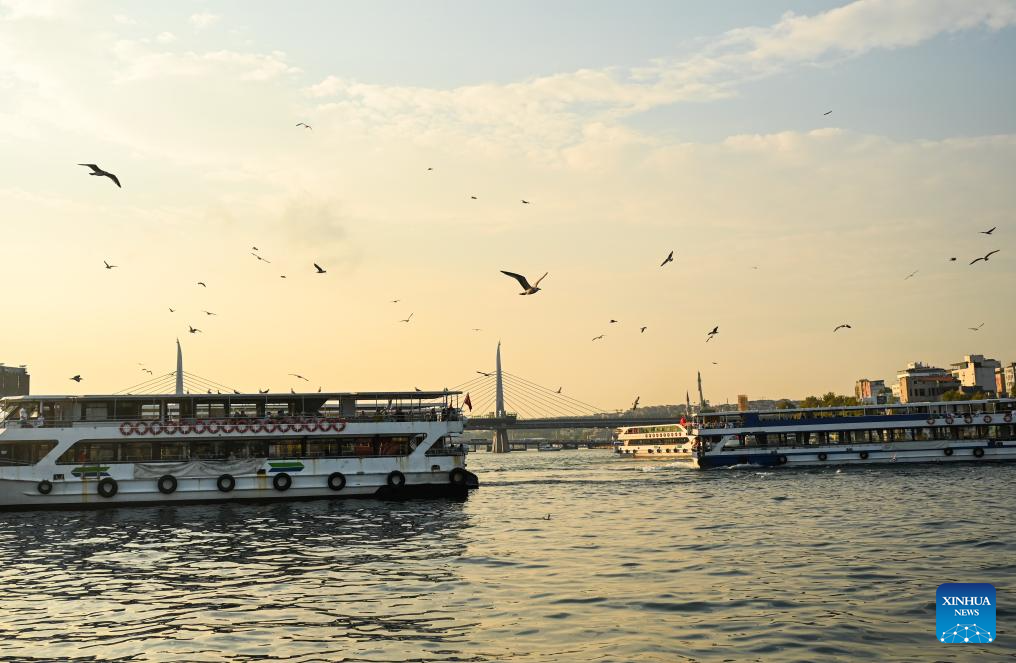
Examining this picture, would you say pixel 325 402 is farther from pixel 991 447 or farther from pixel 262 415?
pixel 991 447

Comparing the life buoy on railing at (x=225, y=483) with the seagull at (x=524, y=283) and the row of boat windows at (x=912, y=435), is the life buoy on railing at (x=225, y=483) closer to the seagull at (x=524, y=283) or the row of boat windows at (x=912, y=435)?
the seagull at (x=524, y=283)

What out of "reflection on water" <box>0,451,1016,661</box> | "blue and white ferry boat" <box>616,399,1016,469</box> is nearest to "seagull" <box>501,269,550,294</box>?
"reflection on water" <box>0,451,1016,661</box>

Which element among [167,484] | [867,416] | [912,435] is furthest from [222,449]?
[912,435]

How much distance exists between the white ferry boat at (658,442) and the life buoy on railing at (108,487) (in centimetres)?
7512

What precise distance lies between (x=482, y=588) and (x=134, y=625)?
8.55m

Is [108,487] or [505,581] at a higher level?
[108,487]

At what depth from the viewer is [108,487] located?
49.2 meters

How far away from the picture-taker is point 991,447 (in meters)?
78.6

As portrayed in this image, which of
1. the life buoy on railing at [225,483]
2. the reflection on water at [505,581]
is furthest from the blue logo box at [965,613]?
the life buoy on railing at [225,483]

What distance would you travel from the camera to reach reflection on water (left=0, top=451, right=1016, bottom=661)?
17.9m

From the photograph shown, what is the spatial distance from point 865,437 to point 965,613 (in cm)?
6564

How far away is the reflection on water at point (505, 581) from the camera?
58.9 feet

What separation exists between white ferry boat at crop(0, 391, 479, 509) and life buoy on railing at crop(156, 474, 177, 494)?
0.18 feet

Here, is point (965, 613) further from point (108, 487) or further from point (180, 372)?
point (180, 372)
